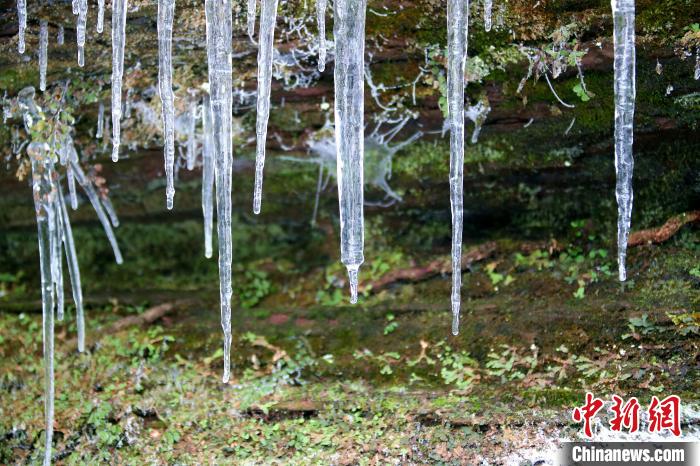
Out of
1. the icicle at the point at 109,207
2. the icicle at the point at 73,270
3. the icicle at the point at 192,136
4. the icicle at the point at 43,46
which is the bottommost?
the icicle at the point at 73,270

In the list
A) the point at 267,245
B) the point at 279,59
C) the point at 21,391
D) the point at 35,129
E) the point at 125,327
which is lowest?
the point at 21,391

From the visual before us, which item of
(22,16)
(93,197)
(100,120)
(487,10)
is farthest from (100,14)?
(487,10)

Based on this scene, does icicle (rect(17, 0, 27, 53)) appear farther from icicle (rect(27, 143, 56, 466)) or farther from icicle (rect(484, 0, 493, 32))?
icicle (rect(484, 0, 493, 32))

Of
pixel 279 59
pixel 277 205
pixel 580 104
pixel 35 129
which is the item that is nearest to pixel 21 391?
pixel 35 129

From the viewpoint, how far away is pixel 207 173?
480 cm

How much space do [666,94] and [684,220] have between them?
0.95 m

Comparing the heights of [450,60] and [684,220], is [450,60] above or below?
above

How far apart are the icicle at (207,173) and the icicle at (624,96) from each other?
2.45 m

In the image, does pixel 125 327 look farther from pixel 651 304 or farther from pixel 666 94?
pixel 666 94

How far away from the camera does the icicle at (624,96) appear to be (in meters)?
3.43

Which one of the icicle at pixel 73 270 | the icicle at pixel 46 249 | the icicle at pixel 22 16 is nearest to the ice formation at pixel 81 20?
the icicle at pixel 22 16

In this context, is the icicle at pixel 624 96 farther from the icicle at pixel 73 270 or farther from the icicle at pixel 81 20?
the icicle at pixel 73 270

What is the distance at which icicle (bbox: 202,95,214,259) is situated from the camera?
458 cm

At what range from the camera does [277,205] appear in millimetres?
5816
